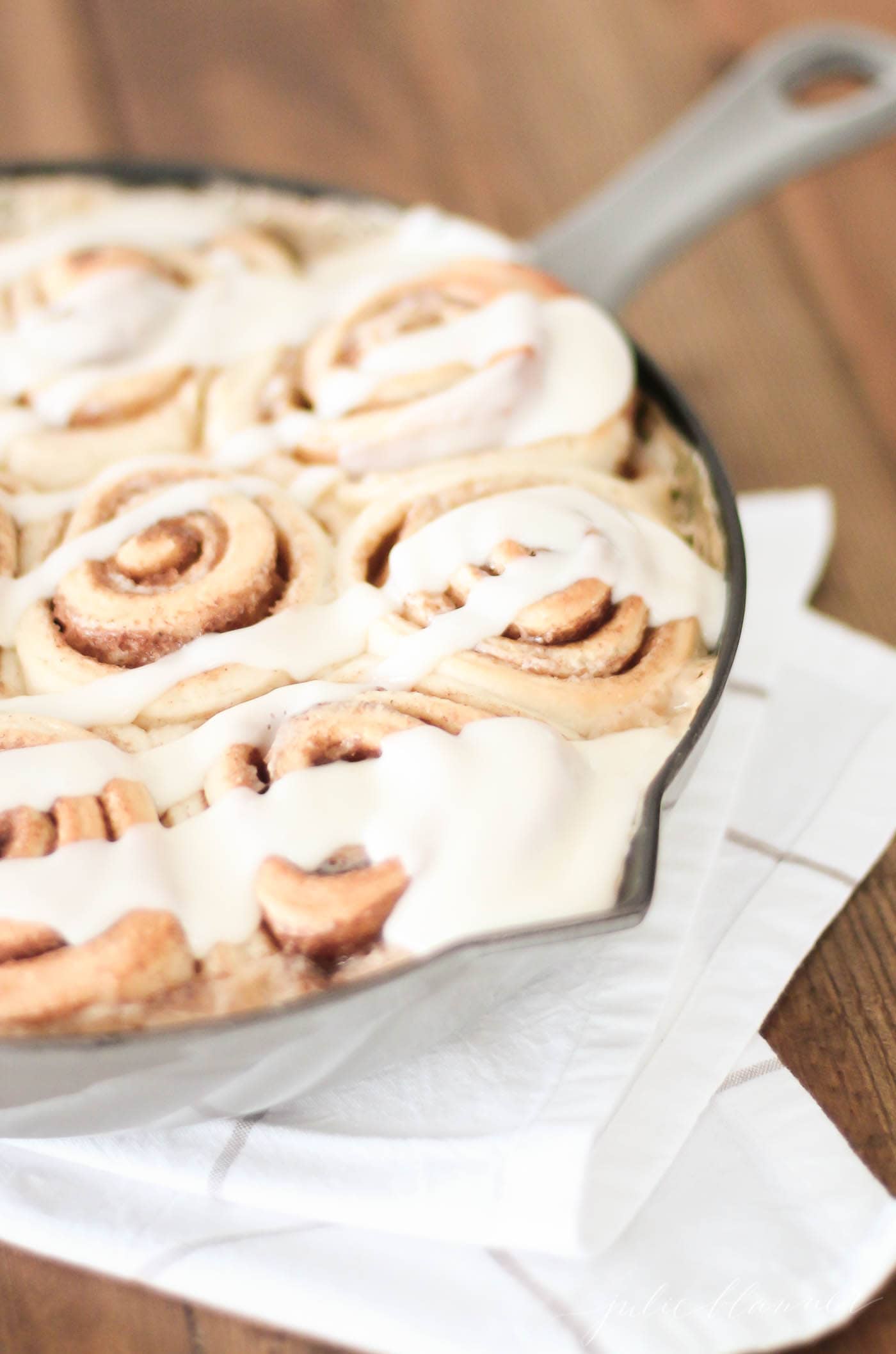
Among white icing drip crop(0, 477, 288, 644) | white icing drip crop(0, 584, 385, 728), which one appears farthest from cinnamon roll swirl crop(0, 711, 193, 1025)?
white icing drip crop(0, 477, 288, 644)

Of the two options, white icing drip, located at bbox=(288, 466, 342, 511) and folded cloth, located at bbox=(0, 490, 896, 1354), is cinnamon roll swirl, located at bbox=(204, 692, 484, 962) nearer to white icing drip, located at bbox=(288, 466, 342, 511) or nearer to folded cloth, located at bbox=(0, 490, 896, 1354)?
folded cloth, located at bbox=(0, 490, 896, 1354)

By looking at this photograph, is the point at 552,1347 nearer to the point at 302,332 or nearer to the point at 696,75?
the point at 302,332

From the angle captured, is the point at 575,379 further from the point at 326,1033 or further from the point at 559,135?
the point at 559,135

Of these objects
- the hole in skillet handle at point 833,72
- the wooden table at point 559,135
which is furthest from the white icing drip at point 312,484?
the hole in skillet handle at point 833,72

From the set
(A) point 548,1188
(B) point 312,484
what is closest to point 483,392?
(B) point 312,484

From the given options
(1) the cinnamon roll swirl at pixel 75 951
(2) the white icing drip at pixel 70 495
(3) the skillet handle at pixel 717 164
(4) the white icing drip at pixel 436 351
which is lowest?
(1) the cinnamon roll swirl at pixel 75 951

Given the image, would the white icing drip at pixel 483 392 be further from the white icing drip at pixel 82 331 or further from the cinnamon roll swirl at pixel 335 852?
the cinnamon roll swirl at pixel 335 852
